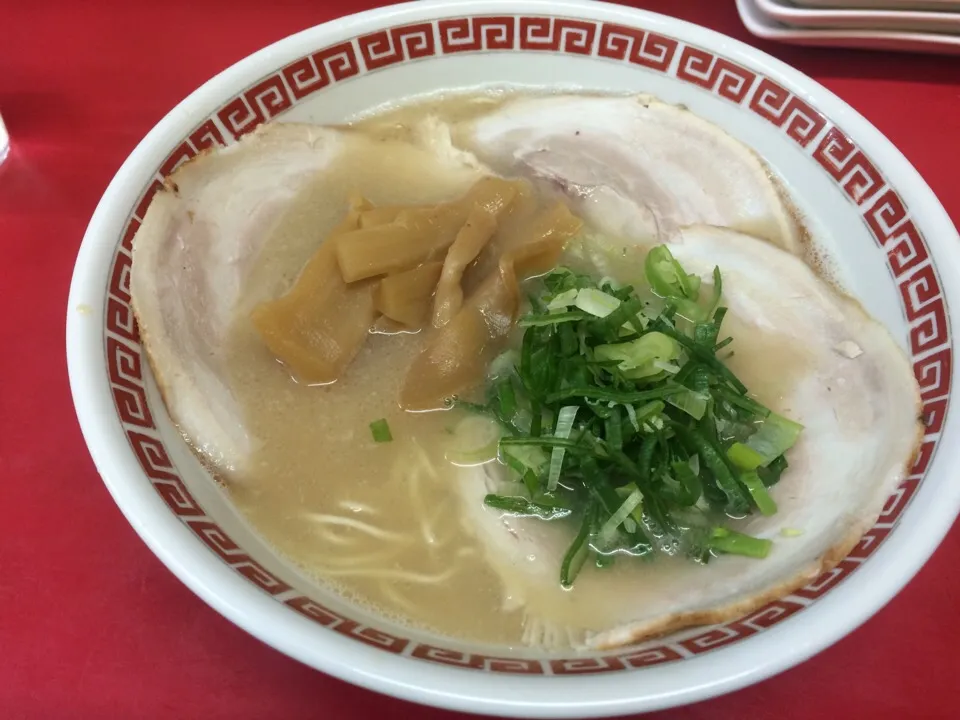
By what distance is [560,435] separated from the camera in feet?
4.08

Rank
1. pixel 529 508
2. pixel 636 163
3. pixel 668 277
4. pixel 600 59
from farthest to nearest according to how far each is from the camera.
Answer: pixel 600 59 < pixel 636 163 < pixel 668 277 < pixel 529 508

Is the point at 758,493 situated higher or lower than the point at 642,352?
lower

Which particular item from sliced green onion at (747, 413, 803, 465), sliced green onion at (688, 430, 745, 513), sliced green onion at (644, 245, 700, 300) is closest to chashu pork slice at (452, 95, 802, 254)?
sliced green onion at (644, 245, 700, 300)

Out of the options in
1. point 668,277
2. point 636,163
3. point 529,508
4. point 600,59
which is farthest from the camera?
point 600,59

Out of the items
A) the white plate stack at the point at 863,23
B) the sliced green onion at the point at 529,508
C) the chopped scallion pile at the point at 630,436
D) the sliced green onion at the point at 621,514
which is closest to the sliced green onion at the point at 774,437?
the chopped scallion pile at the point at 630,436

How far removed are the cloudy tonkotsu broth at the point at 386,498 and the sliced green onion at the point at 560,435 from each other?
90 millimetres

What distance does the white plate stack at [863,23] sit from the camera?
73.3 inches

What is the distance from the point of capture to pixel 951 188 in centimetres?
184

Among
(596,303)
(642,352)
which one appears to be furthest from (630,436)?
(596,303)

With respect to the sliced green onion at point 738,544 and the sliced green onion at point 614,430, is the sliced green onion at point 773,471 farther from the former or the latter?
the sliced green onion at point 614,430

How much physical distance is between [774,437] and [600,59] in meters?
1.04

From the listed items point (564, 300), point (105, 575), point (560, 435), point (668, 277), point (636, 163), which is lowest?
point (105, 575)

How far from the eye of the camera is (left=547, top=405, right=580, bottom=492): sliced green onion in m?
1.22

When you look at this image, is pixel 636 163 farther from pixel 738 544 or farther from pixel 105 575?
pixel 105 575
